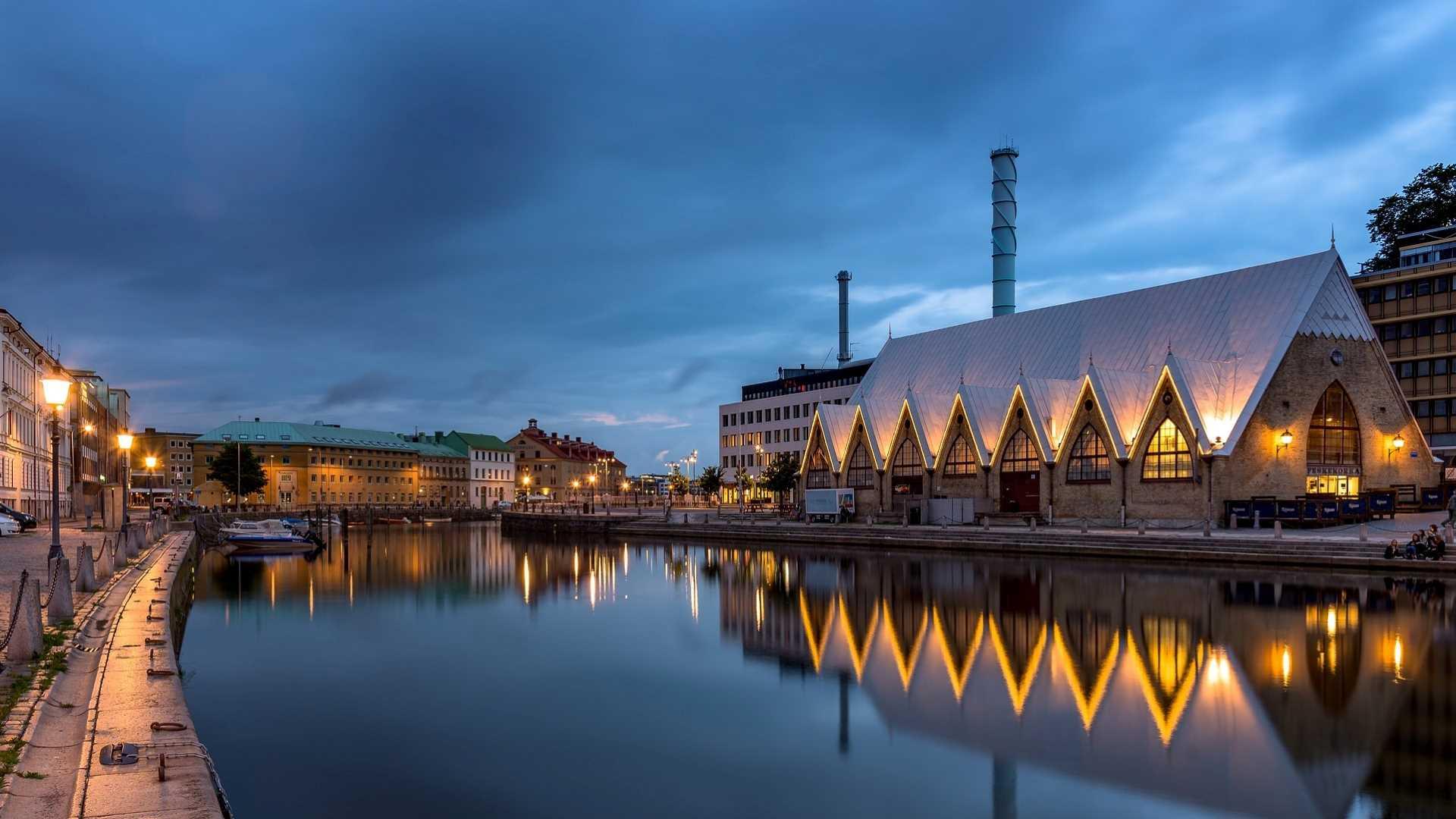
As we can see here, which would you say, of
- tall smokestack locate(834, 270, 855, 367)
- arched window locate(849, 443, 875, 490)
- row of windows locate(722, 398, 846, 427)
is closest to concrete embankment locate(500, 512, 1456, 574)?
arched window locate(849, 443, 875, 490)

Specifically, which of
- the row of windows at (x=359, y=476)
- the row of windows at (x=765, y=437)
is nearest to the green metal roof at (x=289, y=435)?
the row of windows at (x=359, y=476)

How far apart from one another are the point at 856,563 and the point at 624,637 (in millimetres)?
20439

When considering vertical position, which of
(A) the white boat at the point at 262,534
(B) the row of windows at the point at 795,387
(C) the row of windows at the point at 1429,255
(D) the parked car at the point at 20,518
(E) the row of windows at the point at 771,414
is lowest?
(A) the white boat at the point at 262,534

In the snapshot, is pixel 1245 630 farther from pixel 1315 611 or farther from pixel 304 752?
pixel 304 752

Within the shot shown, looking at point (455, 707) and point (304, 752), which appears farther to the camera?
point (455, 707)

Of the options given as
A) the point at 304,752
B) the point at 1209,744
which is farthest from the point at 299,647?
the point at 1209,744

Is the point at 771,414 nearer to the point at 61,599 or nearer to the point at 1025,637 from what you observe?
the point at 1025,637

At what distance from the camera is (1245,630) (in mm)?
22156

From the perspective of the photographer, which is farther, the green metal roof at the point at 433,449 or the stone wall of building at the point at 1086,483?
the green metal roof at the point at 433,449

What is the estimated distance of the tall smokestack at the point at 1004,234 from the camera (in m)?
81.4

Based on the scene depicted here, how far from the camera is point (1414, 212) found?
7412 cm

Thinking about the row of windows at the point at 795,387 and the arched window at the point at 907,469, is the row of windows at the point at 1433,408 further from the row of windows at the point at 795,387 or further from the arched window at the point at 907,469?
the row of windows at the point at 795,387

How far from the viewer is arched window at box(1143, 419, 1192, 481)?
48.5m

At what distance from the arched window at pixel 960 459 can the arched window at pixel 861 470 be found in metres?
6.38
